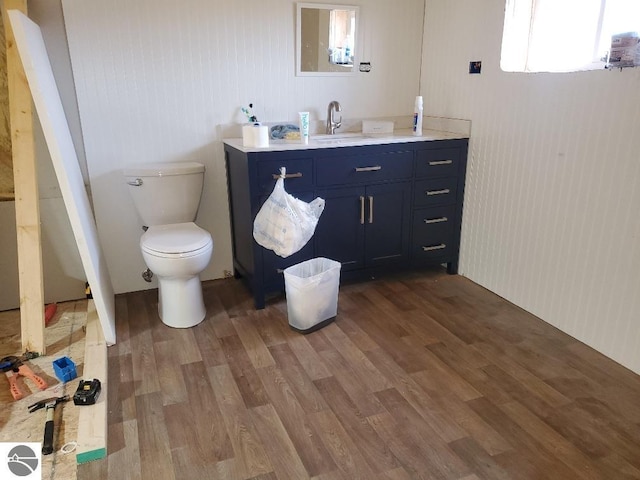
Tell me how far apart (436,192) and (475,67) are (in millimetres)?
747

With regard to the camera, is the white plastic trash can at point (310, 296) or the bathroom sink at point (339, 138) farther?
the bathroom sink at point (339, 138)

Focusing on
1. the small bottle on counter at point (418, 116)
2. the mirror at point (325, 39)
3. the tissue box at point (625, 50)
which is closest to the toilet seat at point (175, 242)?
the mirror at point (325, 39)

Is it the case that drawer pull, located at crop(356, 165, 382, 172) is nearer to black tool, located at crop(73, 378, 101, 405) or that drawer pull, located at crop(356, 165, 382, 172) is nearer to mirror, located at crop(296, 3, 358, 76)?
mirror, located at crop(296, 3, 358, 76)

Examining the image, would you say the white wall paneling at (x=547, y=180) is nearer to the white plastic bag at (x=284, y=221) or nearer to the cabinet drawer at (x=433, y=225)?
the cabinet drawer at (x=433, y=225)

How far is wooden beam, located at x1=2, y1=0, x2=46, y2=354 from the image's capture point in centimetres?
216

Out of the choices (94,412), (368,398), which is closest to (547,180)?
(368,398)

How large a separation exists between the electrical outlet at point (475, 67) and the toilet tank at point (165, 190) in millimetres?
1652

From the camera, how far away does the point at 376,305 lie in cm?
278

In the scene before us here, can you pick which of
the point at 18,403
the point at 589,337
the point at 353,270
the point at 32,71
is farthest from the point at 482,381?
the point at 32,71

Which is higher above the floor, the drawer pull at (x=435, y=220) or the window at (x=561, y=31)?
the window at (x=561, y=31)

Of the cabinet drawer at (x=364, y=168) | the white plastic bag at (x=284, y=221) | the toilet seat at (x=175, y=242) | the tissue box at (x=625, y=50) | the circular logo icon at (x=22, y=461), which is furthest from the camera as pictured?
the cabinet drawer at (x=364, y=168)

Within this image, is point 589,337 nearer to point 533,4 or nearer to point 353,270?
point 353,270

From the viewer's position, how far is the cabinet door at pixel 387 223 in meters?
2.85

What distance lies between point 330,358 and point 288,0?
2033mm
